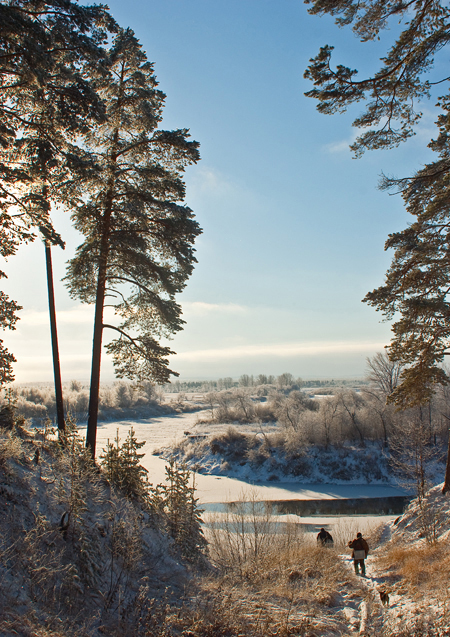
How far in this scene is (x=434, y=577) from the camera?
8.20 m

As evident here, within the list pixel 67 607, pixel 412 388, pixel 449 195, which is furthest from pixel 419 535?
pixel 67 607

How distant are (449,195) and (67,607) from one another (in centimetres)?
1081

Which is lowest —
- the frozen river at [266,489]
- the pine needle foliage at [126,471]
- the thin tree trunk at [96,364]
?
the frozen river at [266,489]

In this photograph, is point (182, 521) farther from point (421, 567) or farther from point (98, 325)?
point (421, 567)

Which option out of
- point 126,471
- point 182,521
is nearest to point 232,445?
point 182,521

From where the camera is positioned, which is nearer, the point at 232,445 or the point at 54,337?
the point at 54,337

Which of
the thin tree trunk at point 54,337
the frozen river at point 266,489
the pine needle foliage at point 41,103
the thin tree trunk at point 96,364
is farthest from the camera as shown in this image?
the frozen river at point 266,489

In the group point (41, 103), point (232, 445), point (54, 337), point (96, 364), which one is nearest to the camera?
point (41, 103)

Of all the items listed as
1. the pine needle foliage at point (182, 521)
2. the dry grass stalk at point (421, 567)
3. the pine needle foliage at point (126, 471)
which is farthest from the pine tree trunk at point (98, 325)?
the dry grass stalk at point (421, 567)

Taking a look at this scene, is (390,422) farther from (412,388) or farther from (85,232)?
(85,232)

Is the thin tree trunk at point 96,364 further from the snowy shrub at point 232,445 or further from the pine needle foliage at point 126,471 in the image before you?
the snowy shrub at point 232,445

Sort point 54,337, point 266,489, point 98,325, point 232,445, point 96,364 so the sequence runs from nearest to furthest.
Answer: point 96,364
point 98,325
point 54,337
point 266,489
point 232,445

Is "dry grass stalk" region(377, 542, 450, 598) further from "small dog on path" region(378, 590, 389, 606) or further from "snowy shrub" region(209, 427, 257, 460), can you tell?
"snowy shrub" region(209, 427, 257, 460)

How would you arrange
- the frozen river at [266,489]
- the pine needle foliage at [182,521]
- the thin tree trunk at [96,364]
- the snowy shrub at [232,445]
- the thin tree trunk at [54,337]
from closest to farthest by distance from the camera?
1. the pine needle foliage at [182,521]
2. the thin tree trunk at [96,364]
3. the thin tree trunk at [54,337]
4. the frozen river at [266,489]
5. the snowy shrub at [232,445]
